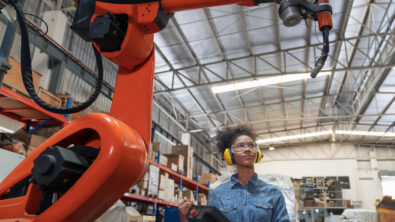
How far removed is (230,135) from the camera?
3.04 metres

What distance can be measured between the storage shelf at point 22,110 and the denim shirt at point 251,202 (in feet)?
9.29

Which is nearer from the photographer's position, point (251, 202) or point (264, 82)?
point (251, 202)

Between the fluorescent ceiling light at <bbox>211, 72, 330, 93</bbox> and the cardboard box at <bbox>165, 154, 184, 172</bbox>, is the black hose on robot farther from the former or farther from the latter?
the fluorescent ceiling light at <bbox>211, 72, 330, 93</bbox>

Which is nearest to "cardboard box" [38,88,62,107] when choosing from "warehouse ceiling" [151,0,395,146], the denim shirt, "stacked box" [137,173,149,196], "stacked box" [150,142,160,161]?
"stacked box" [137,173,149,196]

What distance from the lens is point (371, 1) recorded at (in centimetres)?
850

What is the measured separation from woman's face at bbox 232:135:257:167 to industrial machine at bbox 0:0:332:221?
4.20 ft

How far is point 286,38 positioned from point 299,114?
8.30m

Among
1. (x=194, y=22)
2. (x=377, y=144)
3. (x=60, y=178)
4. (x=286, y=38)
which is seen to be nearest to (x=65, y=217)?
(x=60, y=178)

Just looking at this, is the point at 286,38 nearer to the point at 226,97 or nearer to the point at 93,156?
the point at 226,97

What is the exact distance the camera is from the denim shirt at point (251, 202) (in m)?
2.26

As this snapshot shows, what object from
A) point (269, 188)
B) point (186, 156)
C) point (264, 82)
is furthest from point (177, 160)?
point (269, 188)

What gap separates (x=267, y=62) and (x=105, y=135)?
931 cm

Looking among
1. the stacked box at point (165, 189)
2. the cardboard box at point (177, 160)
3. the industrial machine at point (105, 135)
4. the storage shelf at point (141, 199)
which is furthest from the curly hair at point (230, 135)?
the cardboard box at point (177, 160)

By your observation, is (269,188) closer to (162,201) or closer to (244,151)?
(244,151)
